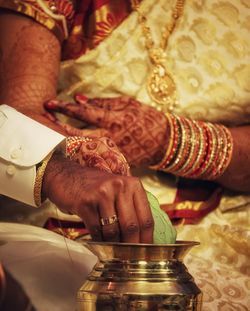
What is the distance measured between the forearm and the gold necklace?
210mm

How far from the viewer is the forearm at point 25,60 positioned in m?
1.25

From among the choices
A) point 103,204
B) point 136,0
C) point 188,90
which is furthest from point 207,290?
point 136,0

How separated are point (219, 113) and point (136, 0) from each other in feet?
1.09

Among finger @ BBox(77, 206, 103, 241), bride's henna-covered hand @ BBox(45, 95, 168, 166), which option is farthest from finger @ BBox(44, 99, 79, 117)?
finger @ BBox(77, 206, 103, 241)

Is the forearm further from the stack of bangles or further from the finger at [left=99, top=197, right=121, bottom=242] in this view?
the finger at [left=99, top=197, right=121, bottom=242]

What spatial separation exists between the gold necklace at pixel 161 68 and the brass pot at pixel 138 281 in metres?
0.68

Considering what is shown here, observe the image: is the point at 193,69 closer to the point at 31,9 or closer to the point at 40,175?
the point at 31,9

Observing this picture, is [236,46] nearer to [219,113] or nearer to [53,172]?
[219,113]

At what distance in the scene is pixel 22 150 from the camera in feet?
2.83

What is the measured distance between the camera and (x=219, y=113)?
133 cm

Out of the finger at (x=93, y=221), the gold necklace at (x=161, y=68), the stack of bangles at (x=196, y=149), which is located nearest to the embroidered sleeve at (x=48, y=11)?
the gold necklace at (x=161, y=68)

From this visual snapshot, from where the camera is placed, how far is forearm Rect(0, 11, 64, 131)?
1.25 m

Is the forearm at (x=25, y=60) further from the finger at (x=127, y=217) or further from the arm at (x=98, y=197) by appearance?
the finger at (x=127, y=217)

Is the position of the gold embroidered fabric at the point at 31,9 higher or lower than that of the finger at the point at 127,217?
higher
